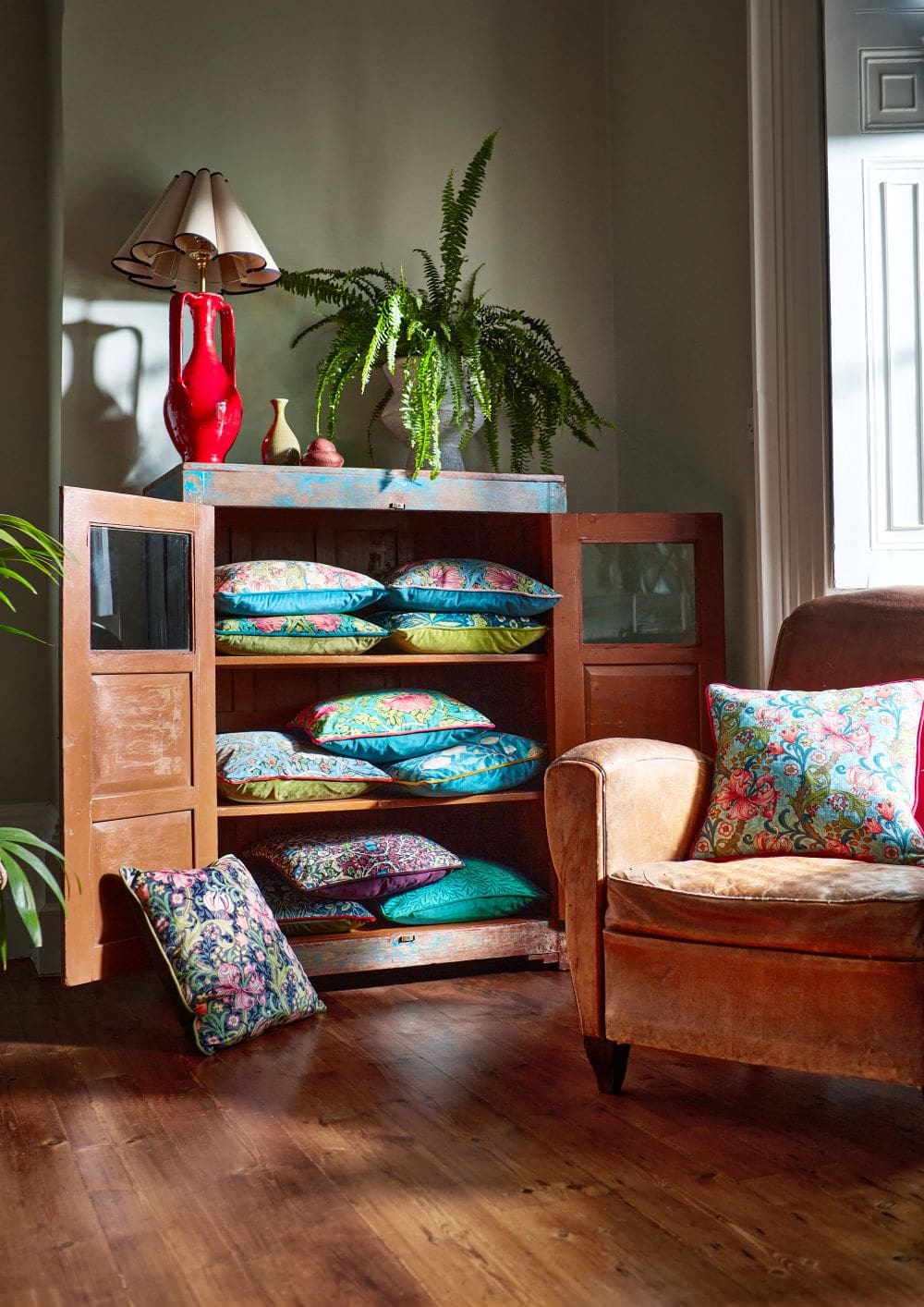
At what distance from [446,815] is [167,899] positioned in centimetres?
110

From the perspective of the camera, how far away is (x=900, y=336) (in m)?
2.90

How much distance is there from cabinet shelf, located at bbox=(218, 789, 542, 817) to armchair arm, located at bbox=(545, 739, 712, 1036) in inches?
31.4

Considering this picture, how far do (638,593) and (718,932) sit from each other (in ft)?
4.31

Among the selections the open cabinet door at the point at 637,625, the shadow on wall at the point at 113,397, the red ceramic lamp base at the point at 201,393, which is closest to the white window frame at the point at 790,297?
the open cabinet door at the point at 637,625

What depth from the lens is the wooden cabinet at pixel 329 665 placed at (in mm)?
2602

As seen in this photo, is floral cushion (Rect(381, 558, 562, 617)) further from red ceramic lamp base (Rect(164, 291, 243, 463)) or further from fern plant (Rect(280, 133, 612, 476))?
red ceramic lamp base (Rect(164, 291, 243, 463))

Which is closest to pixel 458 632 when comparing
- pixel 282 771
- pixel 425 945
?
pixel 282 771

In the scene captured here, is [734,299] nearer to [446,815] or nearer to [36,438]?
[446,815]

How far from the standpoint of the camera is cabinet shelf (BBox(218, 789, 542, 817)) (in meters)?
2.88

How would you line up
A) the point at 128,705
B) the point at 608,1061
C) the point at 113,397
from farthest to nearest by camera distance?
the point at 113,397
the point at 128,705
the point at 608,1061

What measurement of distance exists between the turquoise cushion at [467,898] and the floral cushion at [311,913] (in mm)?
77

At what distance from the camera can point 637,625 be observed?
315cm

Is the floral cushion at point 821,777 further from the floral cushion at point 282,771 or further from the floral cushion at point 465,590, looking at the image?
the floral cushion at point 282,771

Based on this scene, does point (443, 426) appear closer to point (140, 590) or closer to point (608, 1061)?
point (140, 590)
